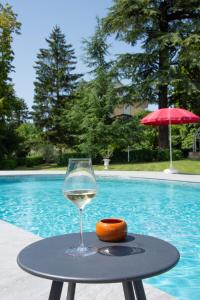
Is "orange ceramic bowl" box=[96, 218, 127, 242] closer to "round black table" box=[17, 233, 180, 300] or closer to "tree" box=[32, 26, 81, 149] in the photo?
"round black table" box=[17, 233, 180, 300]

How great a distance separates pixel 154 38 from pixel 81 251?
2312cm

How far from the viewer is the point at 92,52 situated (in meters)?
24.6

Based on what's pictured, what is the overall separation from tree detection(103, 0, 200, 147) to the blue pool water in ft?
31.5

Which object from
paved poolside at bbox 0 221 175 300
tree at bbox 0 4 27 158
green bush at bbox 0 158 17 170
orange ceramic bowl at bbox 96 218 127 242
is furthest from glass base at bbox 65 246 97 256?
tree at bbox 0 4 27 158

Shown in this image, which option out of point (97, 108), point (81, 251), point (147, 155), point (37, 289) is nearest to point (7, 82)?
point (97, 108)

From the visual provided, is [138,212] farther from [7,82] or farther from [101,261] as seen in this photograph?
[7,82]

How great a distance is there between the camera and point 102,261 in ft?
4.87

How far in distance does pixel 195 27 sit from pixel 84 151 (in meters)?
10.3

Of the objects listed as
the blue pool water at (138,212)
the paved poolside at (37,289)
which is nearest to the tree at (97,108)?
the blue pool water at (138,212)

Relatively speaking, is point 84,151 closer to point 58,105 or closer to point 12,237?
point 58,105

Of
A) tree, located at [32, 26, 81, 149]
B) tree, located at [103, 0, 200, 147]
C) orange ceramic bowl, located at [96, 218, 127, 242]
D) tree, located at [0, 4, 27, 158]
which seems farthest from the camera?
tree, located at [32, 26, 81, 149]

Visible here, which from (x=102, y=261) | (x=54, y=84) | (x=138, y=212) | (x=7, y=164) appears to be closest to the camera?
(x=102, y=261)

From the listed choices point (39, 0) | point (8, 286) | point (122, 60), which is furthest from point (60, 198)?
point (122, 60)

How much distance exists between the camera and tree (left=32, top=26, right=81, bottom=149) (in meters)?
31.4
